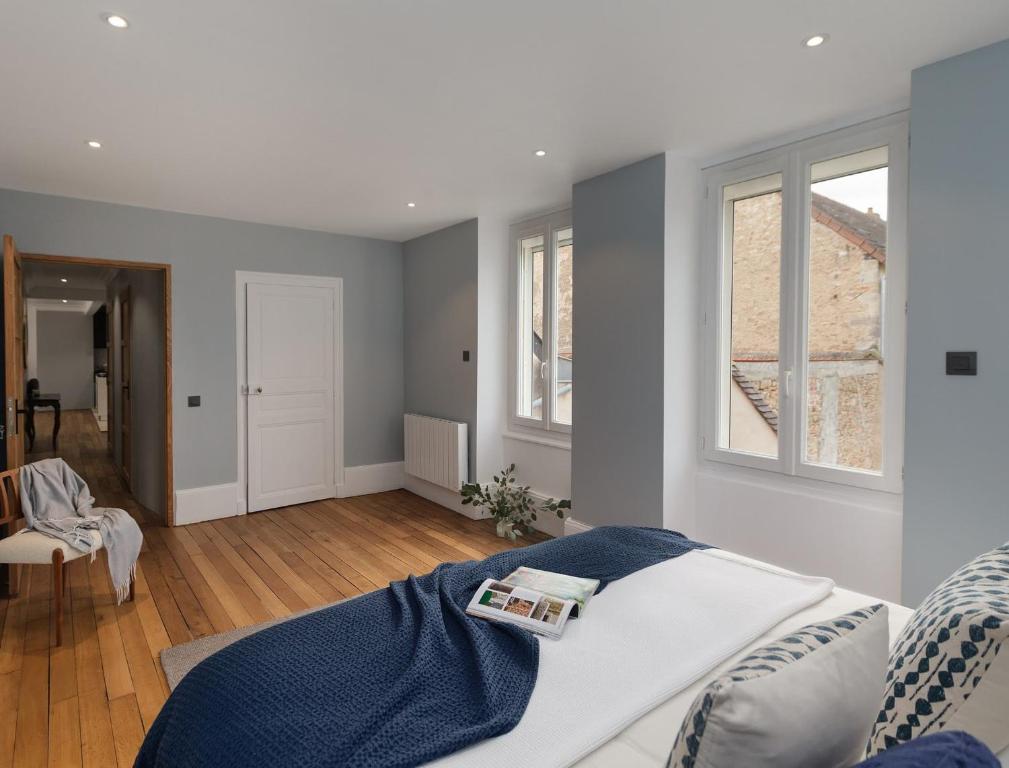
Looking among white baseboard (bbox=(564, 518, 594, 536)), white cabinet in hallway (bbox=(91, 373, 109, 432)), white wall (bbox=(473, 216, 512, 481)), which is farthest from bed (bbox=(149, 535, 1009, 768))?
white cabinet in hallway (bbox=(91, 373, 109, 432))

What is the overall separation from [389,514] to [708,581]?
3.66 meters

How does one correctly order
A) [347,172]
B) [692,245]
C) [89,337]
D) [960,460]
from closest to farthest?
1. [960,460]
2. [692,245]
3. [347,172]
4. [89,337]

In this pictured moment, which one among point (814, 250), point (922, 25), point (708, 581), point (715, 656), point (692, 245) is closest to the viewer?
point (715, 656)

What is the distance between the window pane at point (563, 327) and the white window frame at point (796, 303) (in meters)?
1.32

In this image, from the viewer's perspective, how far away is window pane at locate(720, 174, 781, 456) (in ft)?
10.6

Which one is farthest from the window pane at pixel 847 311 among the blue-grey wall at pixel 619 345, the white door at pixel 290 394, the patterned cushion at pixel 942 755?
the white door at pixel 290 394

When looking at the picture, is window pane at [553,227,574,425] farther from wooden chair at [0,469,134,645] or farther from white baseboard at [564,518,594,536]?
wooden chair at [0,469,134,645]

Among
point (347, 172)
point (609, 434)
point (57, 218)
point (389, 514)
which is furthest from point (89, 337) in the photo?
point (609, 434)

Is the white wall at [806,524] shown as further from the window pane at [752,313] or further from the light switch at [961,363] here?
the light switch at [961,363]

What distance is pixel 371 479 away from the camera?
5.89m

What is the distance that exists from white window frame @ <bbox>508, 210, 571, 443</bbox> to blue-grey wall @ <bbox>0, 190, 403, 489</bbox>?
4.77ft

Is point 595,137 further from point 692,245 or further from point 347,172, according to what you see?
point 347,172

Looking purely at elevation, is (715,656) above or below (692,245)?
below

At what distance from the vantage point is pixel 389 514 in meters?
5.17
